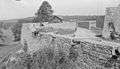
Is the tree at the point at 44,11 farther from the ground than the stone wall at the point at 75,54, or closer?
farther from the ground

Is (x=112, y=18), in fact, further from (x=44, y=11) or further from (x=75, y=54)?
(x=44, y=11)

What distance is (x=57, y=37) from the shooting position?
9.05 m

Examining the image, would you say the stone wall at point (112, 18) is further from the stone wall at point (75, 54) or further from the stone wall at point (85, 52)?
the stone wall at point (85, 52)

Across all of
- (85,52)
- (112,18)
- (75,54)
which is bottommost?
(75,54)

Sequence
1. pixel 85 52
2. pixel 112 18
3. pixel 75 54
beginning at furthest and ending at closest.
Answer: pixel 112 18
pixel 75 54
pixel 85 52

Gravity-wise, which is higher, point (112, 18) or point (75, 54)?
point (112, 18)

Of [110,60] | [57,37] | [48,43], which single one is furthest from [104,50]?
[48,43]

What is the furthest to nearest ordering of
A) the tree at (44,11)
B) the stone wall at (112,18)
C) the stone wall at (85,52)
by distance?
1. the tree at (44,11)
2. the stone wall at (112,18)
3. the stone wall at (85,52)

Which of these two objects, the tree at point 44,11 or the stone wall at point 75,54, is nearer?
the stone wall at point 75,54

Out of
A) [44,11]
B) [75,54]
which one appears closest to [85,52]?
[75,54]

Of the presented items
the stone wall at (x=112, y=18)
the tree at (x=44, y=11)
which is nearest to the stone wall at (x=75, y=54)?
the stone wall at (x=112, y=18)

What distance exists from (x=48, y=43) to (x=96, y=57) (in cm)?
448

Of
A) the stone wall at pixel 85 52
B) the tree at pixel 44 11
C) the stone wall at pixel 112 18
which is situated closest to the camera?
the stone wall at pixel 85 52

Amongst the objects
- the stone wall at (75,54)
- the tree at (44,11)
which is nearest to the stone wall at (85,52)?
the stone wall at (75,54)
